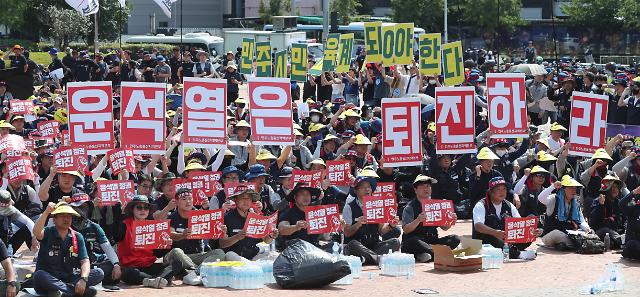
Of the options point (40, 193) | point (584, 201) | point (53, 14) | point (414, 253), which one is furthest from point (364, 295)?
point (53, 14)

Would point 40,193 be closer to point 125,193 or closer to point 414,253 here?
point 125,193

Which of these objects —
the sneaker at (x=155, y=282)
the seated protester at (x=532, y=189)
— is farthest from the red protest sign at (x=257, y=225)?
the seated protester at (x=532, y=189)

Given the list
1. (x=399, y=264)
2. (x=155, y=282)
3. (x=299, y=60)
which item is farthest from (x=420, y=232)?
(x=299, y=60)

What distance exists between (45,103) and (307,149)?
8098mm

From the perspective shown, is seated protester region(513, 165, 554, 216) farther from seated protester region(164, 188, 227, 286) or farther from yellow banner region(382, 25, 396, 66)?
yellow banner region(382, 25, 396, 66)

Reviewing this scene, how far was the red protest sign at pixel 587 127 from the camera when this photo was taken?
58.0ft

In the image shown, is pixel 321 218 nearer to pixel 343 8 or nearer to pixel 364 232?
pixel 364 232

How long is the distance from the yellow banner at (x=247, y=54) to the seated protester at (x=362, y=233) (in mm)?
12203

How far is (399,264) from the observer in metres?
14.4

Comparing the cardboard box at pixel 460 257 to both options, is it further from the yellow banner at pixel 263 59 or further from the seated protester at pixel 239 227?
the yellow banner at pixel 263 59

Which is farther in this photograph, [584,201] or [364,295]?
[584,201]

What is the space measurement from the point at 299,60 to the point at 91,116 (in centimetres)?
1030

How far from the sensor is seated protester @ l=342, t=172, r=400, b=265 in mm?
15062

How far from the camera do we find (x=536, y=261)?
15.5 metres
